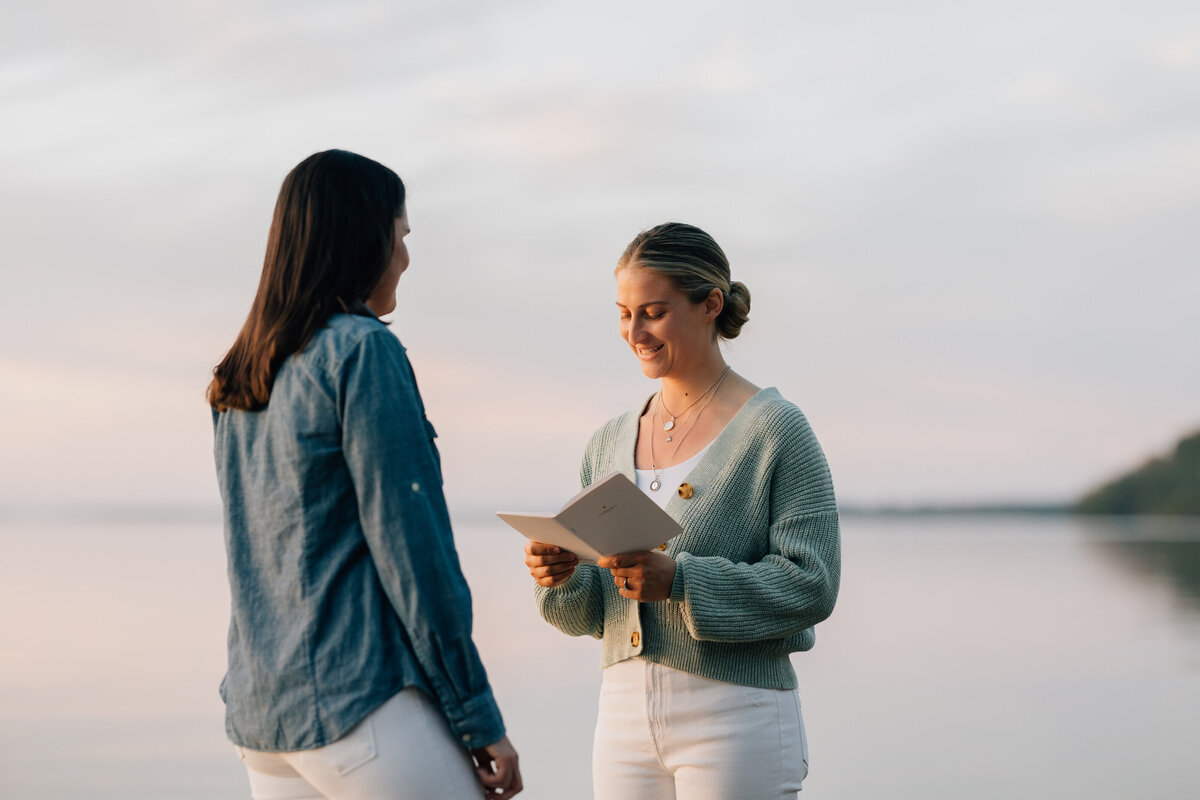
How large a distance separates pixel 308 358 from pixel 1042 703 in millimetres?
5353

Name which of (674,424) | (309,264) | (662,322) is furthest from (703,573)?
(309,264)

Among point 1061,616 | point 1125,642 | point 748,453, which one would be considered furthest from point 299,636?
point 1061,616

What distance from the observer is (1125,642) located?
736 cm

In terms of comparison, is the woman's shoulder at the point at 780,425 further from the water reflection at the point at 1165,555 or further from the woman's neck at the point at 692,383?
the water reflection at the point at 1165,555

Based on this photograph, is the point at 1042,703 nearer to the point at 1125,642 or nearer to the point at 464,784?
the point at 1125,642

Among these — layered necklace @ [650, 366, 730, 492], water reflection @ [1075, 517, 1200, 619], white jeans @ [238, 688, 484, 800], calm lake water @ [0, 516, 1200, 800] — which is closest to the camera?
white jeans @ [238, 688, 484, 800]

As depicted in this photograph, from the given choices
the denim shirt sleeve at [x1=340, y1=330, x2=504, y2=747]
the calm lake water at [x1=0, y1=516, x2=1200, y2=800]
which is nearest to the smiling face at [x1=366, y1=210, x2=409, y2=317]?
the denim shirt sleeve at [x1=340, y1=330, x2=504, y2=747]

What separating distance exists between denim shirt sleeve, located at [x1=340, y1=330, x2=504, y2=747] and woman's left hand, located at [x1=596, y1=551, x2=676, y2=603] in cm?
54

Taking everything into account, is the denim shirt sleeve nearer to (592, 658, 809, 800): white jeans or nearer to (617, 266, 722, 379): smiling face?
(592, 658, 809, 800): white jeans

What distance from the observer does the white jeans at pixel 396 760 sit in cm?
134

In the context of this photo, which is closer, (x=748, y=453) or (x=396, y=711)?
(x=396, y=711)

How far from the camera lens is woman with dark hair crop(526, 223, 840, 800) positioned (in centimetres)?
195

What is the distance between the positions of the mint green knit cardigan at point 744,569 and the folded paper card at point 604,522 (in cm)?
16

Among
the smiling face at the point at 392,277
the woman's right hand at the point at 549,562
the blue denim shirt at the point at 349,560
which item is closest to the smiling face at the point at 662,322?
the woman's right hand at the point at 549,562
